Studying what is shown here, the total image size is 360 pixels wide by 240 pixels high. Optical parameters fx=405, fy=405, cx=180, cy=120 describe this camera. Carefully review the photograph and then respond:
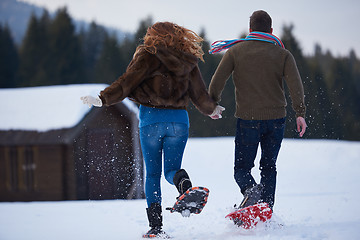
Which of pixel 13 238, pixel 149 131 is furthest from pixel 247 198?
pixel 13 238

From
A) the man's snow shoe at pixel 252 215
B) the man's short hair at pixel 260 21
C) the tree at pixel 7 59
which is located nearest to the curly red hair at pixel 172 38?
the man's short hair at pixel 260 21

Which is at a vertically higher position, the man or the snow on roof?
the man

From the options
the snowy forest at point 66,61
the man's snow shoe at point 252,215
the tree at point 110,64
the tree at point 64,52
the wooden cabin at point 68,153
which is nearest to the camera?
the man's snow shoe at point 252,215

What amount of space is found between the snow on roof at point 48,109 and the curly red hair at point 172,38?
26.6 ft

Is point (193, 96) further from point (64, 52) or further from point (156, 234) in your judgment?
point (64, 52)

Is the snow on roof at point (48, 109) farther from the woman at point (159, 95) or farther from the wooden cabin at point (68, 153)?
the woman at point (159, 95)

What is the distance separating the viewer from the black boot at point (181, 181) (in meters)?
3.54

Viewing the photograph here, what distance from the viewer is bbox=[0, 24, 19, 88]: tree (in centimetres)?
Result: 3566

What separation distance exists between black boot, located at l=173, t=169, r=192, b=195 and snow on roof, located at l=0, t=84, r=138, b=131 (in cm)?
841

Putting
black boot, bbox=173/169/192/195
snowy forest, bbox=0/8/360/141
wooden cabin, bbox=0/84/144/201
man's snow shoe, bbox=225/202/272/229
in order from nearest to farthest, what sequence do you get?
black boot, bbox=173/169/192/195 → man's snow shoe, bbox=225/202/272/229 → wooden cabin, bbox=0/84/144/201 → snowy forest, bbox=0/8/360/141

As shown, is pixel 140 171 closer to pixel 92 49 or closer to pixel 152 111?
pixel 152 111

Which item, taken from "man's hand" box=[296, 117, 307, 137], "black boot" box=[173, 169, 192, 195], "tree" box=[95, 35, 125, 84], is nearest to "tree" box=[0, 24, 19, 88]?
"tree" box=[95, 35, 125, 84]

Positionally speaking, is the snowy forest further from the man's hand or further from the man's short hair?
the man's hand

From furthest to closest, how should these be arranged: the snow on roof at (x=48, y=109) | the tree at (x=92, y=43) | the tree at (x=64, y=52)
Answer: the tree at (x=92, y=43)
the tree at (x=64, y=52)
the snow on roof at (x=48, y=109)
